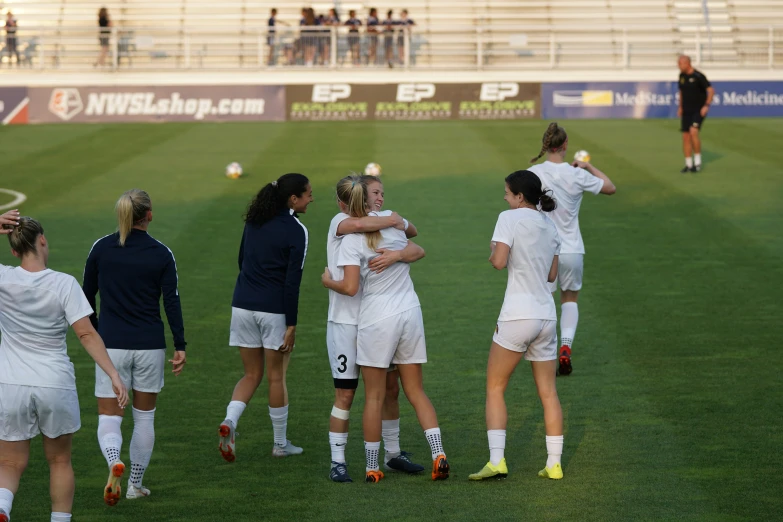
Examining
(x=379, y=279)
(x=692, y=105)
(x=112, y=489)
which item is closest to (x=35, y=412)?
(x=112, y=489)

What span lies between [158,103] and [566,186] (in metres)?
24.3

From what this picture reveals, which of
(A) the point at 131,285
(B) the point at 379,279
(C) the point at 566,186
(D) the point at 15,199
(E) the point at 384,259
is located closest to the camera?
(A) the point at 131,285

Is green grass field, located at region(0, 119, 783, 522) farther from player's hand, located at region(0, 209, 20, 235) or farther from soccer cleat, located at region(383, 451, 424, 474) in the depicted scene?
player's hand, located at region(0, 209, 20, 235)

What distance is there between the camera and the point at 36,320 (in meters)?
6.01

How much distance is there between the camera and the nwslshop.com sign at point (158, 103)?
3191 cm

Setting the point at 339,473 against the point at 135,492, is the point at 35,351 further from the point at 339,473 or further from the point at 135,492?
the point at 339,473

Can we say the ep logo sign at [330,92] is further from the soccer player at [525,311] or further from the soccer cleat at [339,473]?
the soccer cleat at [339,473]

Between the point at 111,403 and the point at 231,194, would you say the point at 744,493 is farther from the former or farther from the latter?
the point at 231,194

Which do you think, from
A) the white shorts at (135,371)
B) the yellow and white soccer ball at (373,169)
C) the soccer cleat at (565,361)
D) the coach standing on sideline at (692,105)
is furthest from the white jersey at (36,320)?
the coach standing on sideline at (692,105)

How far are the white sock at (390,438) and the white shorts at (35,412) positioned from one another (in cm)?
225

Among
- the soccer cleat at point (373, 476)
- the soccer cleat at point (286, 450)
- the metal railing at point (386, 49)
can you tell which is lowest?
the soccer cleat at point (286, 450)

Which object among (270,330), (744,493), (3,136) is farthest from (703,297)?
(3,136)

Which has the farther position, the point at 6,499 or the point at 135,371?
the point at 135,371

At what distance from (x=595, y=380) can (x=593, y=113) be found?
2362 cm
